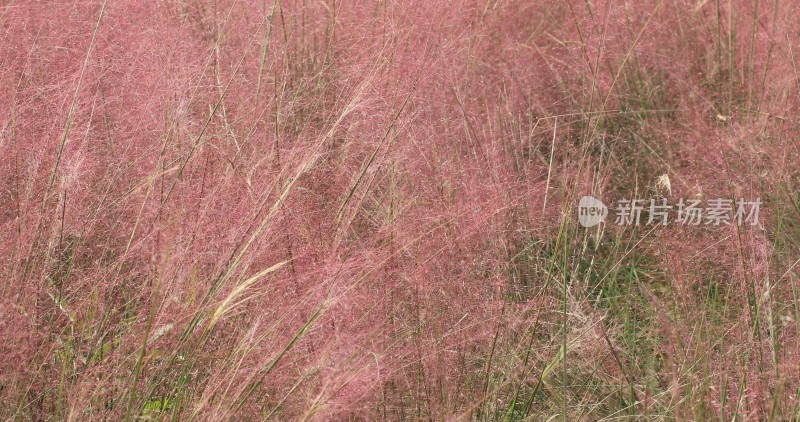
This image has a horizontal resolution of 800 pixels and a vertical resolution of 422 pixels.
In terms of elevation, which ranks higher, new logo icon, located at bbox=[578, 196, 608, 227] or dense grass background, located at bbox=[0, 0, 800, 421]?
dense grass background, located at bbox=[0, 0, 800, 421]

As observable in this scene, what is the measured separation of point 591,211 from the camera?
2.36 metres

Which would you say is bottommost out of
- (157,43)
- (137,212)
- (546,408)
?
(546,408)

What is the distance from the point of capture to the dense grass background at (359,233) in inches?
63.9

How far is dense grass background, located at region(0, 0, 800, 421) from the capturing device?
1.62 m

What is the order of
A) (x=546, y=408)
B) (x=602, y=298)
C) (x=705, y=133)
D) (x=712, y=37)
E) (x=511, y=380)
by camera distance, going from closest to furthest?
(x=511, y=380) < (x=546, y=408) < (x=602, y=298) < (x=705, y=133) < (x=712, y=37)

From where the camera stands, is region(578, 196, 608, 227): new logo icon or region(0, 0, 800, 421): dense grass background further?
region(578, 196, 608, 227): new logo icon

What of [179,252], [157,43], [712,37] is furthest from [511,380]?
[712,37]

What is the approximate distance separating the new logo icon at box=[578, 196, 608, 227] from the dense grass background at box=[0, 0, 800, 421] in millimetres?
36

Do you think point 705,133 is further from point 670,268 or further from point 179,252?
point 179,252

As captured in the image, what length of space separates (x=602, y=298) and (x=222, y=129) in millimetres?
899

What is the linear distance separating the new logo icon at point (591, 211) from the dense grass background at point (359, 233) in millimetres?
36

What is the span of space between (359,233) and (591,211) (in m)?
0.60

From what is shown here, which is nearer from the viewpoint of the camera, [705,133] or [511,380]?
[511,380]

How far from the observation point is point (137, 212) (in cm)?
184
